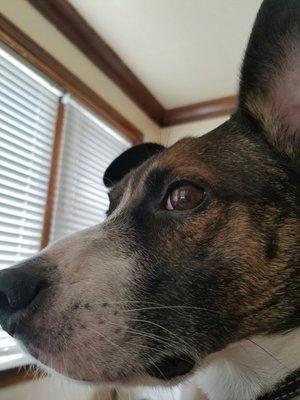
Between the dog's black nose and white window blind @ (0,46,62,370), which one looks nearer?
the dog's black nose

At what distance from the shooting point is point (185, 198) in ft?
3.37

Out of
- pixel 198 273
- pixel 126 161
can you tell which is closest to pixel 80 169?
pixel 126 161

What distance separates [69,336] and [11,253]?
1.48 metres

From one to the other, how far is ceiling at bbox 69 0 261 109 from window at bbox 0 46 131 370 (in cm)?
55

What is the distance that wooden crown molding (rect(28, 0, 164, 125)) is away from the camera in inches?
100

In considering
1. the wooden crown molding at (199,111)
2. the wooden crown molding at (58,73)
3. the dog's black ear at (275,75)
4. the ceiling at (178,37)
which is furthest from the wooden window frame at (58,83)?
the dog's black ear at (275,75)

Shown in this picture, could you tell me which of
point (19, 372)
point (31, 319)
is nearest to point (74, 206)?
point (19, 372)

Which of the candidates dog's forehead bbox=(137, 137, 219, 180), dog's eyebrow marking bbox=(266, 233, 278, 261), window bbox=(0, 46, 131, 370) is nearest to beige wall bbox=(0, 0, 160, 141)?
window bbox=(0, 46, 131, 370)

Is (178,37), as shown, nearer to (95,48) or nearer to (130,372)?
(95,48)

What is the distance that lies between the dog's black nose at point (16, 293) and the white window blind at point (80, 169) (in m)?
1.67

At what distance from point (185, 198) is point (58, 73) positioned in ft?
6.17

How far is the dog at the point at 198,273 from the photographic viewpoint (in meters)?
0.87

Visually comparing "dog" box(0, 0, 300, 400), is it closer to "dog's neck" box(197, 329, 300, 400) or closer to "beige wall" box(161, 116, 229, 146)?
"dog's neck" box(197, 329, 300, 400)

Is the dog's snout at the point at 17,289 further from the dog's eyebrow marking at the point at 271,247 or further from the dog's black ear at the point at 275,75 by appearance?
the dog's black ear at the point at 275,75
